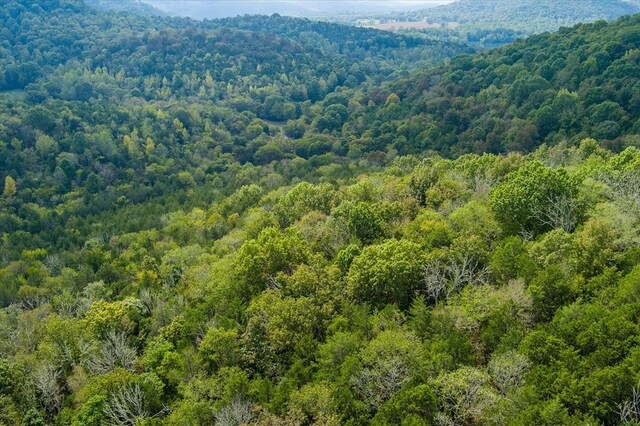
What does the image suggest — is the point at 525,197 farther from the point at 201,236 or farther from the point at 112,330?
the point at 201,236

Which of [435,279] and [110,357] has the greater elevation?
[435,279]

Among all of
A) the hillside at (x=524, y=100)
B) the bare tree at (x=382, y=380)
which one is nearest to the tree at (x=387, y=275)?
the bare tree at (x=382, y=380)

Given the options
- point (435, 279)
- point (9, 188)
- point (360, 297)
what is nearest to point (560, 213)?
point (435, 279)

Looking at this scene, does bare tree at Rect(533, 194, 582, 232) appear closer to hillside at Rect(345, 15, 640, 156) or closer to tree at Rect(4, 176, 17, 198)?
hillside at Rect(345, 15, 640, 156)

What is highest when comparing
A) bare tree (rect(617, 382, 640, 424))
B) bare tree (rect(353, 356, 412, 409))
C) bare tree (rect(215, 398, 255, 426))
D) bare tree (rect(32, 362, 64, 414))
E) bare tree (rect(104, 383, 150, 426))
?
bare tree (rect(617, 382, 640, 424))

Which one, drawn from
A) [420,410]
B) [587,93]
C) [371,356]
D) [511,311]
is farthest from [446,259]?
[587,93]

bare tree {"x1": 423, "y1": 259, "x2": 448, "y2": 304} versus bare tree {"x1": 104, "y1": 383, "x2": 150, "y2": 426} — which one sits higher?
bare tree {"x1": 423, "y1": 259, "x2": 448, "y2": 304}

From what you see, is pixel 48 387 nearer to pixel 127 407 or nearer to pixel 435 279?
pixel 127 407

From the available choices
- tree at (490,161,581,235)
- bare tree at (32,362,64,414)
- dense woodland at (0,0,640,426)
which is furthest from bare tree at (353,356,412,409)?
bare tree at (32,362,64,414)
